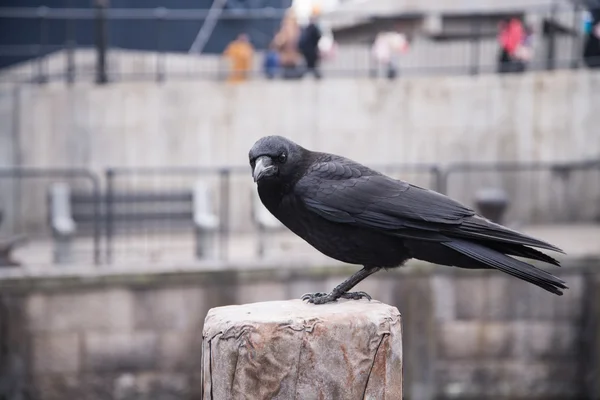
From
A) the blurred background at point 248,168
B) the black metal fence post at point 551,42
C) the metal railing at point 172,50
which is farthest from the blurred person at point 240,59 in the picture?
the black metal fence post at point 551,42

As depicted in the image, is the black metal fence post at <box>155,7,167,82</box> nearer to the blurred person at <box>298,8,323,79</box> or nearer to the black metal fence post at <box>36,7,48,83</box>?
→ the black metal fence post at <box>36,7,48,83</box>

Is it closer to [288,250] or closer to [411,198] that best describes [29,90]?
[288,250]

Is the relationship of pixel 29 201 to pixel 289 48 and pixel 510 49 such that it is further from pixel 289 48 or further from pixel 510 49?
pixel 510 49

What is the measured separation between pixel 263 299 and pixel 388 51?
7.17 meters

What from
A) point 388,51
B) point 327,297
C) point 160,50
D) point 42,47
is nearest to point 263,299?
point 327,297

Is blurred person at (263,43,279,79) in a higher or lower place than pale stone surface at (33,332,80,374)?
higher

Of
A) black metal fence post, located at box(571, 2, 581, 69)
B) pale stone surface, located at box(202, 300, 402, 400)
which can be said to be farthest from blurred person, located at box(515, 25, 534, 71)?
pale stone surface, located at box(202, 300, 402, 400)

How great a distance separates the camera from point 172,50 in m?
18.3

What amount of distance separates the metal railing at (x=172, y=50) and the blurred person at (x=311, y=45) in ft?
1.57

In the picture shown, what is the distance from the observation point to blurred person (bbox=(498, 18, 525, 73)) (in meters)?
16.2

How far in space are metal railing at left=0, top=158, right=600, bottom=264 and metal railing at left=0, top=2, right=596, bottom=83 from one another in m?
2.02

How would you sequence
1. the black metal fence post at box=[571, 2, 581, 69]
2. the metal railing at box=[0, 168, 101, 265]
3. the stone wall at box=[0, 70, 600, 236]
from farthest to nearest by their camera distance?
1. the black metal fence post at box=[571, 2, 581, 69]
2. the stone wall at box=[0, 70, 600, 236]
3. the metal railing at box=[0, 168, 101, 265]

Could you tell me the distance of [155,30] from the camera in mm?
17859

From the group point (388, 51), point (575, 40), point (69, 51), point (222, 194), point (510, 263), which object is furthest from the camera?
point (575, 40)
